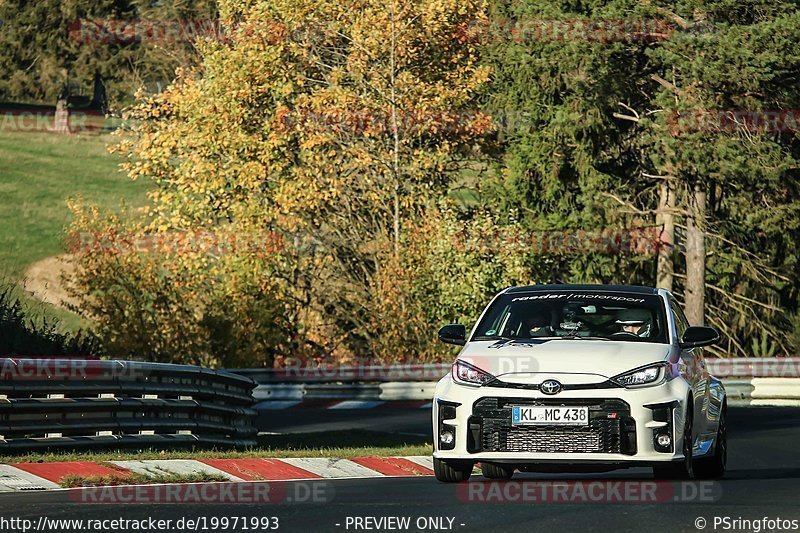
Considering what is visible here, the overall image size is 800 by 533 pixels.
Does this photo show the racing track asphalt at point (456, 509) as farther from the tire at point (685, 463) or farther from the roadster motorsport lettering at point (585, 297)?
the roadster motorsport lettering at point (585, 297)

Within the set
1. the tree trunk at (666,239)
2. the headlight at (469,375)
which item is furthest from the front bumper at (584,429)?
the tree trunk at (666,239)

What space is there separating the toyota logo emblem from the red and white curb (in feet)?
10.3

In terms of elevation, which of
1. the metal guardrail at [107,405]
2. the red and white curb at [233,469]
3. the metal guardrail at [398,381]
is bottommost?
the metal guardrail at [398,381]

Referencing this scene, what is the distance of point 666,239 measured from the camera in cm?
4241

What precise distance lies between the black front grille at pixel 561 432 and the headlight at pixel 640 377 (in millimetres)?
177

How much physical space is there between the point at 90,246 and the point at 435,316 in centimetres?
786

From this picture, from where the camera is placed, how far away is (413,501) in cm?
1137

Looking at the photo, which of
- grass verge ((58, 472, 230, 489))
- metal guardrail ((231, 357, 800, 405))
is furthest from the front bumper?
metal guardrail ((231, 357, 800, 405))

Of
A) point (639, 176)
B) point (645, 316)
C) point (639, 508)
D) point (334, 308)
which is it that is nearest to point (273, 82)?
point (334, 308)

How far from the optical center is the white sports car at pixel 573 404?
11.9 m

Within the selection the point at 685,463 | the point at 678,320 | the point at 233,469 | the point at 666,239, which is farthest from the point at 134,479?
the point at 666,239

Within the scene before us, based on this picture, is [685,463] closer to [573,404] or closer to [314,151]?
[573,404]

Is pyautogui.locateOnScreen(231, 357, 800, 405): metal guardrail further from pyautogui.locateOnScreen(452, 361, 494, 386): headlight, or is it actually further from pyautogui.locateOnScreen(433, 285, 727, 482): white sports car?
pyautogui.locateOnScreen(452, 361, 494, 386): headlight

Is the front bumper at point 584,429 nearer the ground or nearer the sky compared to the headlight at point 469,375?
nearer the ground
